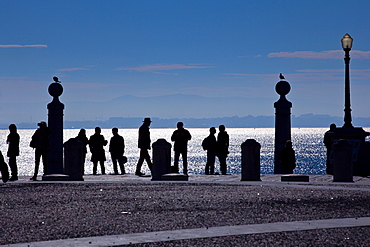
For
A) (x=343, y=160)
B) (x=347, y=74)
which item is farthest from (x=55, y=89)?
(x=343, y=160)

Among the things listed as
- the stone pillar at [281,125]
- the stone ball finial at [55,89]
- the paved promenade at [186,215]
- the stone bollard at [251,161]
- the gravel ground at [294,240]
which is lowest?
the gravel ground at [294,240]

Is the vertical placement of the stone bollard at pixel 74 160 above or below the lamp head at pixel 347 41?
below

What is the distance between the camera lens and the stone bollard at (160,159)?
63.0 ft

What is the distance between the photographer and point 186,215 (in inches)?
419

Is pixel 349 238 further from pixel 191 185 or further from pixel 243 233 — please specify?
pixel 191 185

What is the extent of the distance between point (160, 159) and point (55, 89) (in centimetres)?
707

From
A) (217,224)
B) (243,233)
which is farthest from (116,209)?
(243,233)

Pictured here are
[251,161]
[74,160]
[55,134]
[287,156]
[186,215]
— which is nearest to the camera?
[186,215]

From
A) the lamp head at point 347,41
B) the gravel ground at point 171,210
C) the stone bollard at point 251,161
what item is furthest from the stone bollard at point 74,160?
the lamp head at point 347,41

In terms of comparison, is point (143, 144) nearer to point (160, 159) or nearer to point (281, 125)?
point (160, 159)

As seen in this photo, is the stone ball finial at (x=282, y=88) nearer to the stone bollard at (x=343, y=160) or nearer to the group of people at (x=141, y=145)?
the group of people at (x=141, y=145)

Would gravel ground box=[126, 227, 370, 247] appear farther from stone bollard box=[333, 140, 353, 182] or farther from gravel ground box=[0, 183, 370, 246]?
stone bollard box=[333, 140, 353, 182]

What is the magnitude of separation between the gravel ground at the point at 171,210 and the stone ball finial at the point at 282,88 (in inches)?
331

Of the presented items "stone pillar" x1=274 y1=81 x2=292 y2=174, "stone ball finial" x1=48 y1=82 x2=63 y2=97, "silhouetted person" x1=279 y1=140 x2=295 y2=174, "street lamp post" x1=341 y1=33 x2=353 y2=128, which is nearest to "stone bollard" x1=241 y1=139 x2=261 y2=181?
"silhouetted person" x1=279 y1=140 x2=295 y2=174
